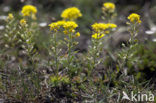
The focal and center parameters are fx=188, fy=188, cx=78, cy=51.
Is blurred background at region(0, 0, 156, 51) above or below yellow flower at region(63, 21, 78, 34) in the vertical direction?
above

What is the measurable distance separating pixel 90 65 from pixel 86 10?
4.30 metres

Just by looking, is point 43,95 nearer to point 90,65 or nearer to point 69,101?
point 69,101

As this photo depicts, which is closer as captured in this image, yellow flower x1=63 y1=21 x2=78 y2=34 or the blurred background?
yellow flower x1=63 y1=21 x2=78 y2=34

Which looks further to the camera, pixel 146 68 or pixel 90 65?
pixel 146 68

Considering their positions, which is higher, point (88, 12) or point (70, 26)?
point (88, 12)

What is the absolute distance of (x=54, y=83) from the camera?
9.23ft

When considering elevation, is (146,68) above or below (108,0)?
below

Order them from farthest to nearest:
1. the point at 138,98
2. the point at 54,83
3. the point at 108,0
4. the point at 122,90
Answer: the point at 108,0 → the point at 54,83 → the point at 122,90 → the point at 138,98

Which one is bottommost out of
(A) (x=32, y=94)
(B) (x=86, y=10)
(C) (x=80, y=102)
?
(C) (x=80, y=102)

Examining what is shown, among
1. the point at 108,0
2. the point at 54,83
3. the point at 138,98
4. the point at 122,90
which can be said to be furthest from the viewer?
the point at 108,0

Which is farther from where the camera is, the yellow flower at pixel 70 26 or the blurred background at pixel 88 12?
the blurred background at pixel 88 12

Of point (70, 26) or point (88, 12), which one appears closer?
point (70, 26)

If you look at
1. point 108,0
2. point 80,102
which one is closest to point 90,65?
point 80,102

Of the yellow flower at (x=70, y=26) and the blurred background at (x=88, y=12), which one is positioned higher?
the blurred background at (x=88, y=12)
